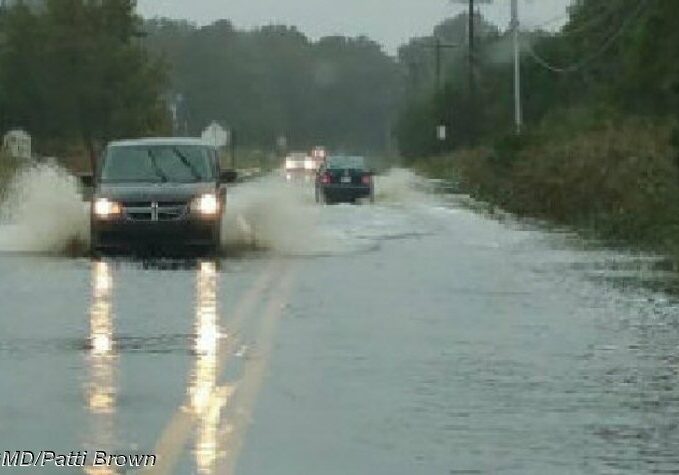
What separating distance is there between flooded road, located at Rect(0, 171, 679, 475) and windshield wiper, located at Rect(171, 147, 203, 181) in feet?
4.14

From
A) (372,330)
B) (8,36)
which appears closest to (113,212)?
(372,330)

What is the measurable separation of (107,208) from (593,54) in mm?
61553

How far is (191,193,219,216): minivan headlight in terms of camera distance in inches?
1093

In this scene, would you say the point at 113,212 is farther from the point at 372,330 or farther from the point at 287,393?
the point at 287,393

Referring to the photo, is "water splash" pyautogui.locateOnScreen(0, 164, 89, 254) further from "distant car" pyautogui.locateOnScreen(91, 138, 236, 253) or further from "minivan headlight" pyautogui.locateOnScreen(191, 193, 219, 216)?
"minivan headlight" pyautogui.locateOnScreen(191, 193, 219, 216)

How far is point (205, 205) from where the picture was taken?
27.8 m

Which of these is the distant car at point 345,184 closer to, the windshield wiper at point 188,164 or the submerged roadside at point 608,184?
the submerged roadside at point 608,184

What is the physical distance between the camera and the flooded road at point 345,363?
1109cm

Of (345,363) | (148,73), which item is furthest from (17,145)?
(345,363)

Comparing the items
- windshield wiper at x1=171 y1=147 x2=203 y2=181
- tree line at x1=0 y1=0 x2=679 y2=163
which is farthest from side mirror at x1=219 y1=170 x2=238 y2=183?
tree line at x1=0 y1=0 x2=679 y2=163

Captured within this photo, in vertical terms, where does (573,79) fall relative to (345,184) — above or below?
above

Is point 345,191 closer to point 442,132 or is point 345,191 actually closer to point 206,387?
point 442,132

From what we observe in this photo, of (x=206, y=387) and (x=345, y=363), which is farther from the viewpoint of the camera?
(x=345, y=363)

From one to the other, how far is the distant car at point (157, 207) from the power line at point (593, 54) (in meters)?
42.9
